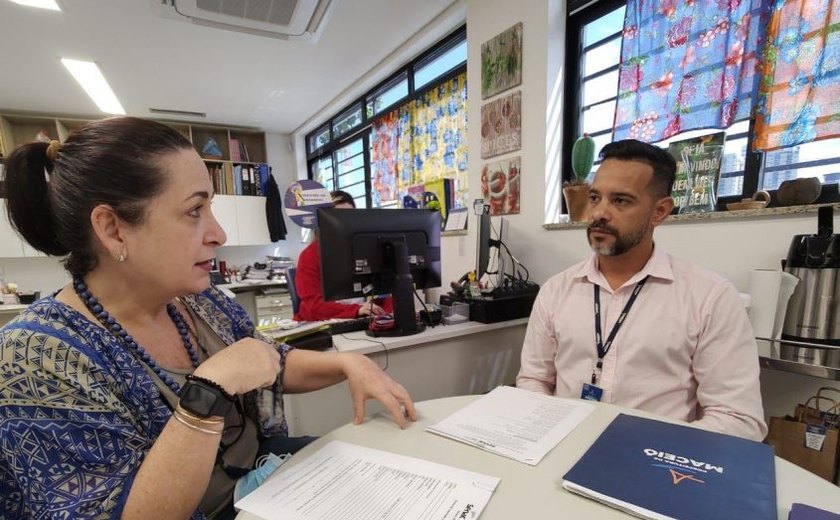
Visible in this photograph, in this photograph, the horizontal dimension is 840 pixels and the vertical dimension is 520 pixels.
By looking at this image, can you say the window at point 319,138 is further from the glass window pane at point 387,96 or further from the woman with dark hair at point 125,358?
the woman with dark hair at point 125,358

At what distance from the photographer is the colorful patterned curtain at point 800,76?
4.15 feet

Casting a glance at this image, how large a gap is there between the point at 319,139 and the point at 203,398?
535cm

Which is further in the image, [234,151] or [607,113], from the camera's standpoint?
[234,151]

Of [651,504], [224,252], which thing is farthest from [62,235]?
[224,252]

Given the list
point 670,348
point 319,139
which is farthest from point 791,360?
point 319,139

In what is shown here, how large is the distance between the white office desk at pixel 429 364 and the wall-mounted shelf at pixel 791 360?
968 mm

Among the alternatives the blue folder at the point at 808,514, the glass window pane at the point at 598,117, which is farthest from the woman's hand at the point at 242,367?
the glass window pane at the point at 598,117

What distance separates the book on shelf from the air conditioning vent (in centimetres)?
279

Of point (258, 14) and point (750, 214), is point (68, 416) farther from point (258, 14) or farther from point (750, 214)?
point (258, 14)

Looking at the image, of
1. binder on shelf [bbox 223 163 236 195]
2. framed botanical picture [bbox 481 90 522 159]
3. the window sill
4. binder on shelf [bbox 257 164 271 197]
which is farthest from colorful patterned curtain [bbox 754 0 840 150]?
binder on shelf [bbox 223 163 236 195]

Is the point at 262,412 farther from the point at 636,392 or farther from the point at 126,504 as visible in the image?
the point at 636,392

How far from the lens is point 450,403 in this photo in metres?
0.93

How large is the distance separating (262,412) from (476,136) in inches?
87.6

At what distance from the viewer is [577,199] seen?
1.90m
